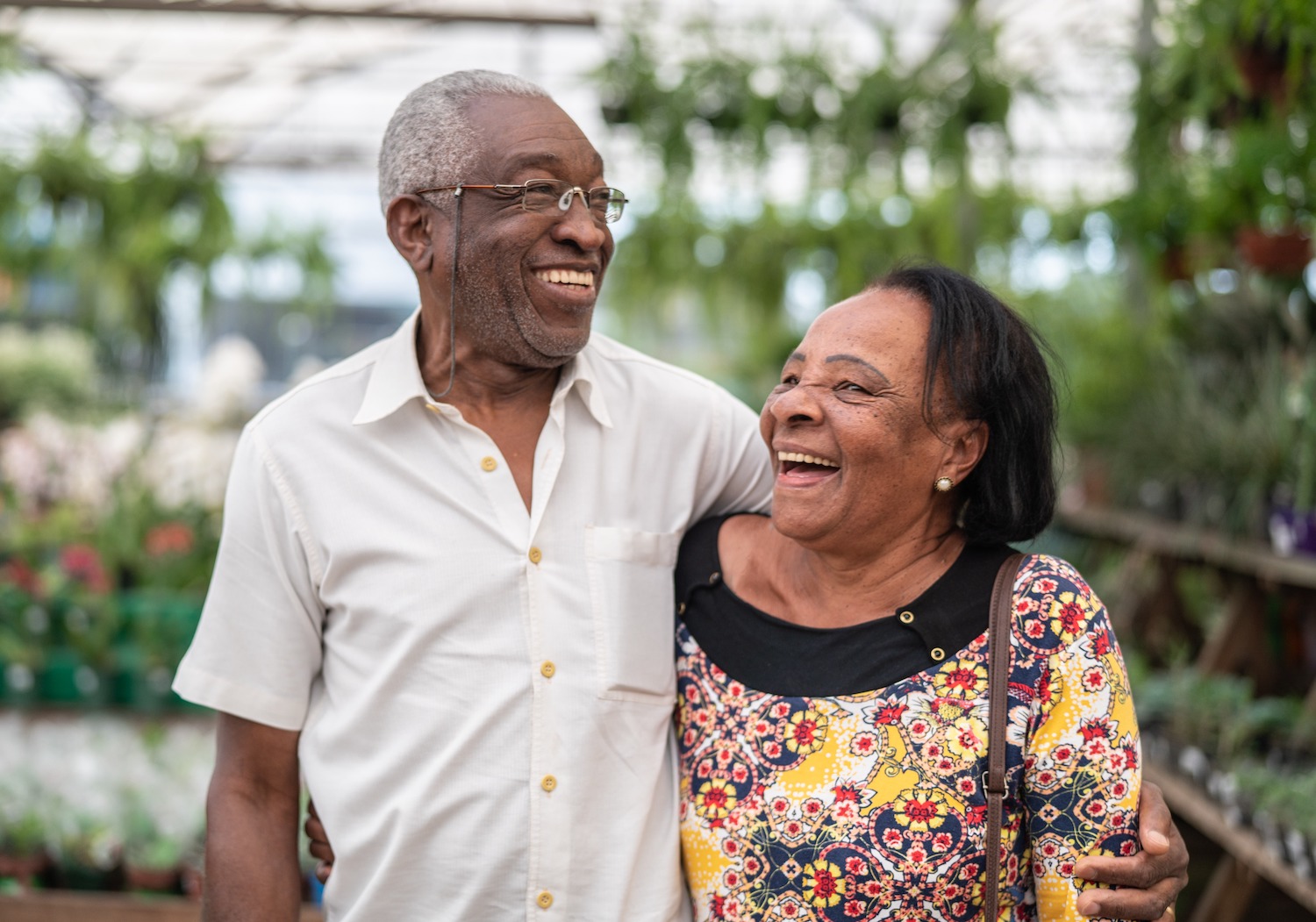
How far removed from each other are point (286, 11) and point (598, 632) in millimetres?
3537

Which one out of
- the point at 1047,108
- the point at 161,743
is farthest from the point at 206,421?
the point at 1047,108

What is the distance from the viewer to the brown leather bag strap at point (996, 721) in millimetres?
1350

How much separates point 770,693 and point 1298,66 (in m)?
1.75

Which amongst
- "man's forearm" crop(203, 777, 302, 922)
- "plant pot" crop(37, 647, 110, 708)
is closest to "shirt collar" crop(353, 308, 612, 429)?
"man's forearm" crop(203, 777, 302, 922)

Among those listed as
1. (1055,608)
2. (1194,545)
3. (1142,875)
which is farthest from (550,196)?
(1194,545)

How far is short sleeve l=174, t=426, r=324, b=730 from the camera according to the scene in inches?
58.7

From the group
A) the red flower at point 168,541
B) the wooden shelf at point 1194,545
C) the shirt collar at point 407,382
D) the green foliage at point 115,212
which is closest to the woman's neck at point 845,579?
the shirt collar at point 407,382

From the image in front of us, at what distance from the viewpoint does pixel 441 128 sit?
1.51 m

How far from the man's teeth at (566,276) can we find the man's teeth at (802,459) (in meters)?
0.31

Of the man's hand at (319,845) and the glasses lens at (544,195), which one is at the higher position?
the glasses lens at (544,195)

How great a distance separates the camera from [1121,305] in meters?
4.35

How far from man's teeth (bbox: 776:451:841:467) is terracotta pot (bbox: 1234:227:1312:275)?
76.1 inches

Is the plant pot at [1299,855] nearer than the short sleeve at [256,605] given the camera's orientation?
No

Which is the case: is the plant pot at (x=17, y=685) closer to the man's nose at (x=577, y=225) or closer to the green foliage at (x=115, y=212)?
the green foliage at (x=115, y=212)
